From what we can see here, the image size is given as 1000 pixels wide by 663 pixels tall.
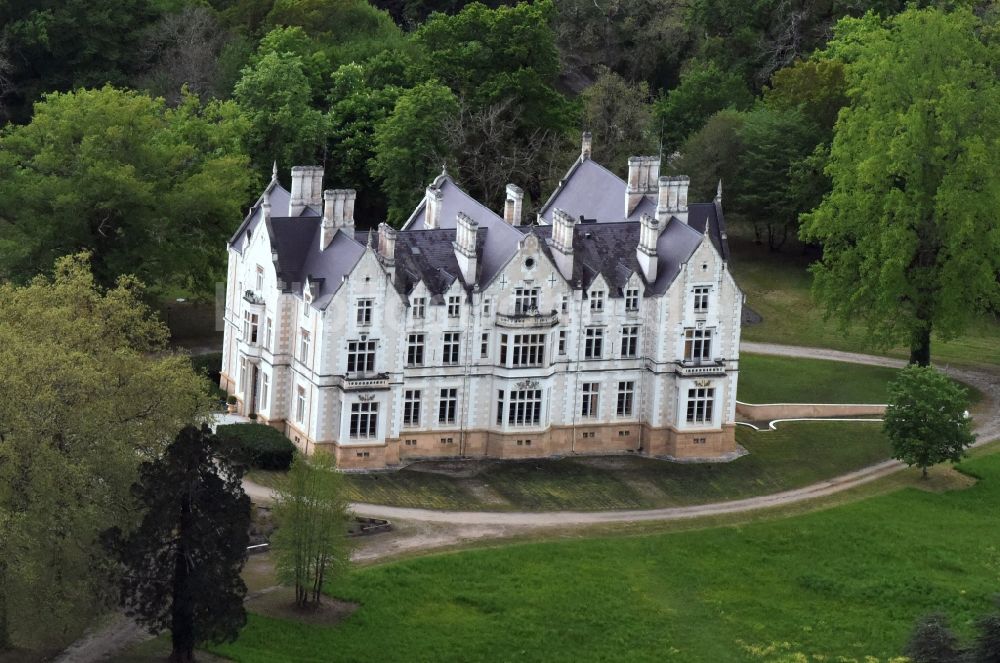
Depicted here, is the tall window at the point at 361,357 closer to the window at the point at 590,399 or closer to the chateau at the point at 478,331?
the chateau at the point at 478,331

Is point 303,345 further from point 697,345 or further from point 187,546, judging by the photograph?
point 187,546

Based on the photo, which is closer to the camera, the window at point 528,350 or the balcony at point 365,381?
the balcony at point 365,381

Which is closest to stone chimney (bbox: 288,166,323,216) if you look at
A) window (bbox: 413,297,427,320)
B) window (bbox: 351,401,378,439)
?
window (bbox: 413,297,427,320)

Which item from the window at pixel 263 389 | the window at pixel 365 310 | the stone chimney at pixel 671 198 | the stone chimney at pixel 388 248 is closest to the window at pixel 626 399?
the stone chimney at pixel 671 198

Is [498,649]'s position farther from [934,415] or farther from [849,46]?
[849,46]

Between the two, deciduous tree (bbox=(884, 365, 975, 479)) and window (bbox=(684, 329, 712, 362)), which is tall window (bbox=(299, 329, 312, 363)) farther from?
deciduous tree (bbox=(884, 365, 975, 479))
